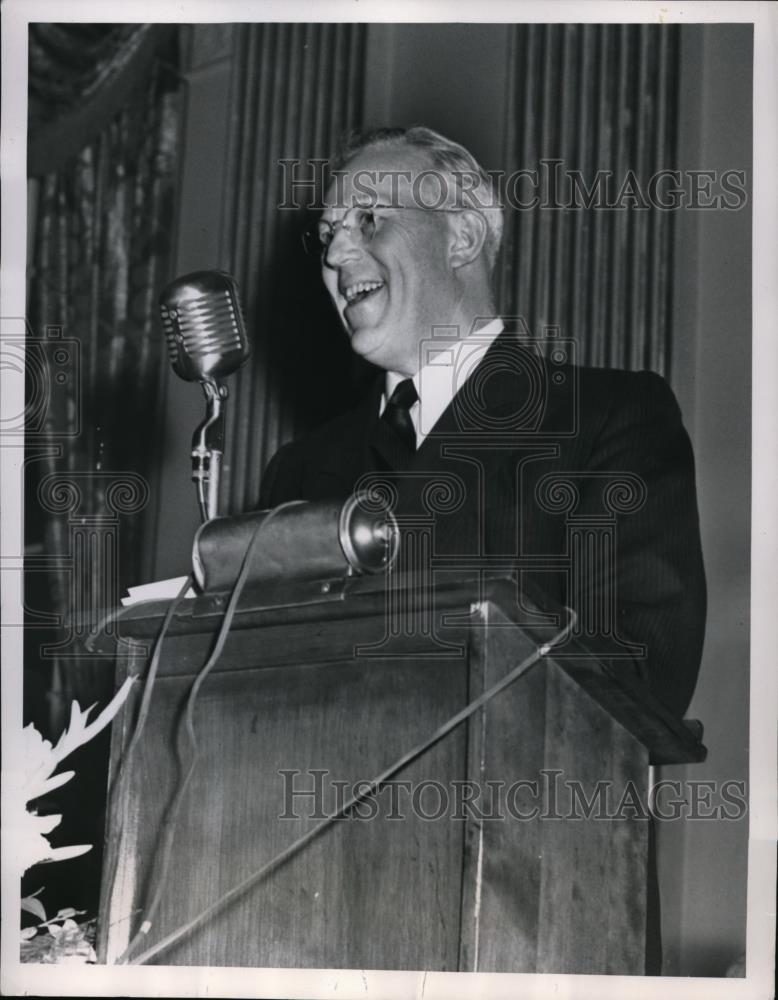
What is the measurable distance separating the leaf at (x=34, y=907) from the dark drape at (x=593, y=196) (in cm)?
105

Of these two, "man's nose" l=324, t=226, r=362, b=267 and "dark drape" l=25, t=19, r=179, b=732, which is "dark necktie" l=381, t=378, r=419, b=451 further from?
"dark drape" l=25, t=19, r=179, b=732

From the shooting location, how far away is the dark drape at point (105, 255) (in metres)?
2.21

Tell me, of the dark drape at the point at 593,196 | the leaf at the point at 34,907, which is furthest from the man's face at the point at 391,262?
the leaf at the point at 34,907

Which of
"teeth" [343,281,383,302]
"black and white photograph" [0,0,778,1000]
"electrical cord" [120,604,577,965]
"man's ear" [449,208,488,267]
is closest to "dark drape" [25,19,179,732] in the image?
"black and white photograph" [0,0,778,1000]

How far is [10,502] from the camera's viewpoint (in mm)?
1892

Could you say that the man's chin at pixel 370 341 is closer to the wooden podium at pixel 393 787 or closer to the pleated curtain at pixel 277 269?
the pleated curtain at pixel 277 269

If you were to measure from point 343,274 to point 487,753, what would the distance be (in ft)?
2.84

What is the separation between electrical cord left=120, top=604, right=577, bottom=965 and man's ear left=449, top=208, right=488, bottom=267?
833 millimetres

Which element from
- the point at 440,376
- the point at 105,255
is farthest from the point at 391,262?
the point at 105,255

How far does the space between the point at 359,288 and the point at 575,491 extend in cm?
41

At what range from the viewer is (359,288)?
1868mm

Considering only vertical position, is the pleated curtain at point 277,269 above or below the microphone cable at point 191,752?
above

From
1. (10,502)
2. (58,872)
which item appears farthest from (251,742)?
(10,502)

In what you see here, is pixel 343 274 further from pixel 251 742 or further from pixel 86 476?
pixel 251 742
